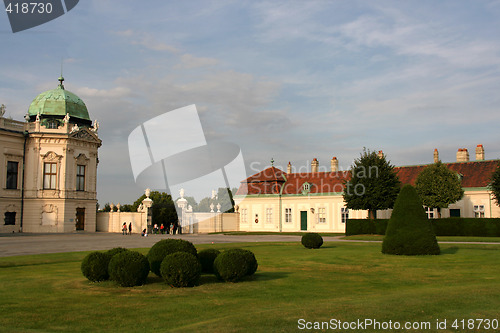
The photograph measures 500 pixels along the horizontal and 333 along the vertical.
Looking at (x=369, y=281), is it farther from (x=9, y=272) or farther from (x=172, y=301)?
(x=9, y=272)

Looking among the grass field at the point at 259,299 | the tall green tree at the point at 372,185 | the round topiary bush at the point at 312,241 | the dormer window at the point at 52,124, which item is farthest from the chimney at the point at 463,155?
the dormer window at the point at 52,124

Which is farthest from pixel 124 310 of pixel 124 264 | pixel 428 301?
pixel 428 301

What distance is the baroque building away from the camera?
4834cm

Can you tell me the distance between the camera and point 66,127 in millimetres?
50688

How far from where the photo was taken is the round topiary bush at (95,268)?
14.6 meters

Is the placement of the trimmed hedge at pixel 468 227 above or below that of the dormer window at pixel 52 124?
below

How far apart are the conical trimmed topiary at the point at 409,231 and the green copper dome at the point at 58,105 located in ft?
138

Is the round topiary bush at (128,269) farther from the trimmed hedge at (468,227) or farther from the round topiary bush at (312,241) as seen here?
the trimmed hedge at (468,227)

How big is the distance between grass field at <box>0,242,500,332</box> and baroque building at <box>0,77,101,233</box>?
3226 cm

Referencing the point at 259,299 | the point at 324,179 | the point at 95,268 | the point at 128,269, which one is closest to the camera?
the point at 259,299

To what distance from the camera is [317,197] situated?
194 feet

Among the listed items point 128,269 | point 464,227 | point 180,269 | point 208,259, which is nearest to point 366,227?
point 464,227

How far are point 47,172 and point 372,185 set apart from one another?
116 feet

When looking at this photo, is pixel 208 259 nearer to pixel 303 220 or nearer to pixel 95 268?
pixel 95 268
